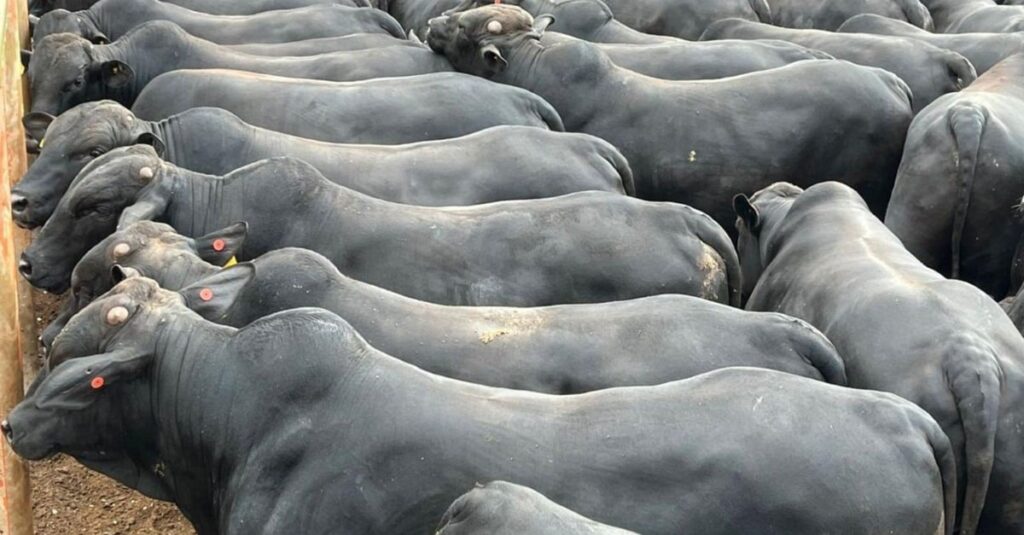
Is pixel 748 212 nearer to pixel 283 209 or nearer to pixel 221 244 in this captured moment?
pixel 283 209

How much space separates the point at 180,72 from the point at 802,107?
369 cm

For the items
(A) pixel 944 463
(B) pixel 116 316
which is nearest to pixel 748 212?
(A) pixel 944 463

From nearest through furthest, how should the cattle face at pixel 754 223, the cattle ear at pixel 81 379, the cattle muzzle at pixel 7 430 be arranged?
the cattle ear at pixel 81 379
the cattle muzzle at pixel 7 430
the cattle face at pixel 754 223

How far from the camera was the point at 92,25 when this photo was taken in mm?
9984

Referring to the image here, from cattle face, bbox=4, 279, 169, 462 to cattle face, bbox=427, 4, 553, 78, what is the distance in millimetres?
4391

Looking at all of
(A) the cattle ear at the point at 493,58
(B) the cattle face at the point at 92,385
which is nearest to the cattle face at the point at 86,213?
(B) the cattle face at the point at 92,385

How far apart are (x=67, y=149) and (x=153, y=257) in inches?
67.7

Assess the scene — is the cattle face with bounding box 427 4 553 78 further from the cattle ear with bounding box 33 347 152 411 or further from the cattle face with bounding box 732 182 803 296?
the cattle ear with bounding box 33 347 152 411

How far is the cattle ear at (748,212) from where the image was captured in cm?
727

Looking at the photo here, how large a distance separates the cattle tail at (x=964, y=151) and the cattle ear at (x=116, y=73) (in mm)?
4903

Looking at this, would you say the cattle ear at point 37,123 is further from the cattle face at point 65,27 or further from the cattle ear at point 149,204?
the cattle face at point 65,27

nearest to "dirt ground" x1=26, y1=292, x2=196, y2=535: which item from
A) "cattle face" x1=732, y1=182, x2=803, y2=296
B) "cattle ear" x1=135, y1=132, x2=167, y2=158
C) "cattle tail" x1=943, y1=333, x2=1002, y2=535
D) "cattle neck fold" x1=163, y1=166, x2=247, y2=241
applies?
"cattle neck fold" x1=163, y1=166, x2=247, y2=241

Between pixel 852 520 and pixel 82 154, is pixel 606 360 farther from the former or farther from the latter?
pixel 82 154

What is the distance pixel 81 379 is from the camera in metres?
4.79
